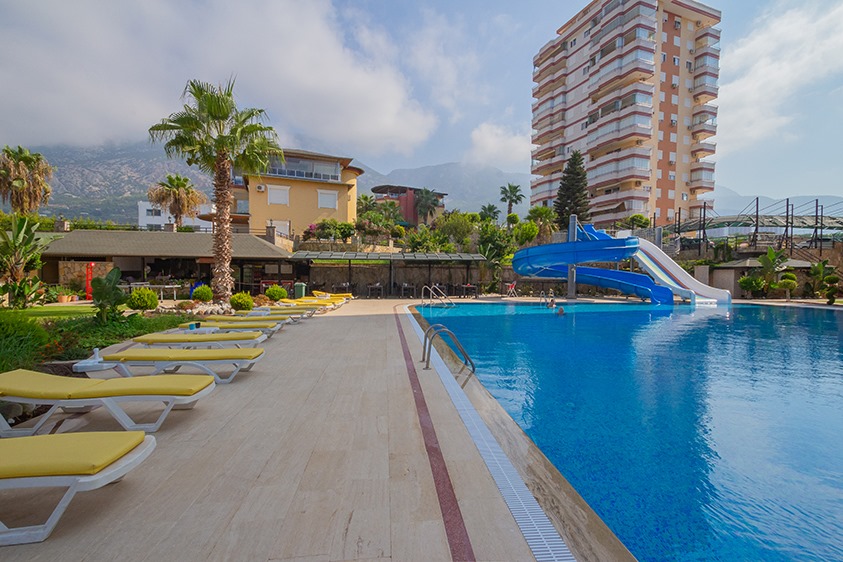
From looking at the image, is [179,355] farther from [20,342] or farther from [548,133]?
[548,133]

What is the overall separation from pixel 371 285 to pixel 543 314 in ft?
36.5

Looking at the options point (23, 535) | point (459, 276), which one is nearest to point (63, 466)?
point (23, 535)

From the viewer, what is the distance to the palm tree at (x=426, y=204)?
66.6 metres

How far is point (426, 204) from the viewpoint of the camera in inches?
2630

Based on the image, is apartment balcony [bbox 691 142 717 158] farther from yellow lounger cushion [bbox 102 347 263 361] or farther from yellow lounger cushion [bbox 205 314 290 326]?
yellow lounger cushion [bbox 102 347 263 361]

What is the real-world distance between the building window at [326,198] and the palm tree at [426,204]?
29.2m

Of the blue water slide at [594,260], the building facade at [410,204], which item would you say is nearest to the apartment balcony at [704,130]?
the building facade at [410,204]

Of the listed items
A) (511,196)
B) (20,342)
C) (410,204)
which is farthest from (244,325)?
(410,204)

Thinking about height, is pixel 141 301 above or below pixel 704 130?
below

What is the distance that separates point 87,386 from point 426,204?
6452 centimetres

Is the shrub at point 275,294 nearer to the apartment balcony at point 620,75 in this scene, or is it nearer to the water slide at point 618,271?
the water slide at point 618,271

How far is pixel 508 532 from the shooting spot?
2459mm

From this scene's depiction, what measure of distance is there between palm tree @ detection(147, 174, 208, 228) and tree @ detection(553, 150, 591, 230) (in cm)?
3825

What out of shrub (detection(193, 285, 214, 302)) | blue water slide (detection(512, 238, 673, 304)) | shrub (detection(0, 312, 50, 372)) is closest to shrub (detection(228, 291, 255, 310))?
shrub (detection(193, 285, 214, 302))
